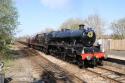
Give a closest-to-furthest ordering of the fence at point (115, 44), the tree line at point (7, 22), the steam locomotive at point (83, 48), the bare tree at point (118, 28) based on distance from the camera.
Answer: the steam locomotive at point (83, 48), the tree line at point (7, 22), the fence at point (115, 44), the bare tree at point (118, 28)

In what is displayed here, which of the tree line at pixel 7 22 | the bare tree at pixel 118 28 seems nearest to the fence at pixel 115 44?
the tree line at pixel 7 22

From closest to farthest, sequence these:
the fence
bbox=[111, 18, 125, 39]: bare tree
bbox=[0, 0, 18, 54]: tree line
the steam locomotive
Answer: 1. the steam locomotive
2. bbox=[0, 0, 18, 54]: tree line
3. the fence
4. bbox=[111, 18, 125, 39]: bare tree

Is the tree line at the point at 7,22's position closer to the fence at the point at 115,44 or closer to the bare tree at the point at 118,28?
the fence at the point at 115,44

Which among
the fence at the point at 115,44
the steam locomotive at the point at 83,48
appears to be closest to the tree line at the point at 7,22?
the steam locomotive at the point at 83,48

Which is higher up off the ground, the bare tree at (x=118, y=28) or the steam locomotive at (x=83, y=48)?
the bare tree at (x=118, y=28)

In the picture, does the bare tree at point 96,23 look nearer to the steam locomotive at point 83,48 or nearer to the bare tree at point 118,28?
the bare tree at point 118,28

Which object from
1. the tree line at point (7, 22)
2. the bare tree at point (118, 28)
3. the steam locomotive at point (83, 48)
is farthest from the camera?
the bare tree at point (118, 28)

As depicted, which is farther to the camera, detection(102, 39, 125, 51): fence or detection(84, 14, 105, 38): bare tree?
detection(84, 14, 105, 38): bare tree

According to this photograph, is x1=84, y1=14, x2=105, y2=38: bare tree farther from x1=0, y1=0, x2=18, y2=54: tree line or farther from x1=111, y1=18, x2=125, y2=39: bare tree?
x1=0, y1=0, x2=18, y2=54: tree line

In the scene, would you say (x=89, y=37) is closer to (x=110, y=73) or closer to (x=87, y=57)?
(x=87, y=57)

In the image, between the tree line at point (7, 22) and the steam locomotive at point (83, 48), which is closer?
the steam locomotive at point (83, 48)

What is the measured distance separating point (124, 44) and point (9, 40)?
22334 millimetres

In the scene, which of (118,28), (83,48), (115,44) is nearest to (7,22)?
(83,48)

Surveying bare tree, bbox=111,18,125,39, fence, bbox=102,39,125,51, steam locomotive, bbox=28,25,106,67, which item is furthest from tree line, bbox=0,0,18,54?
bare tree, bbox=111,18,125,39
